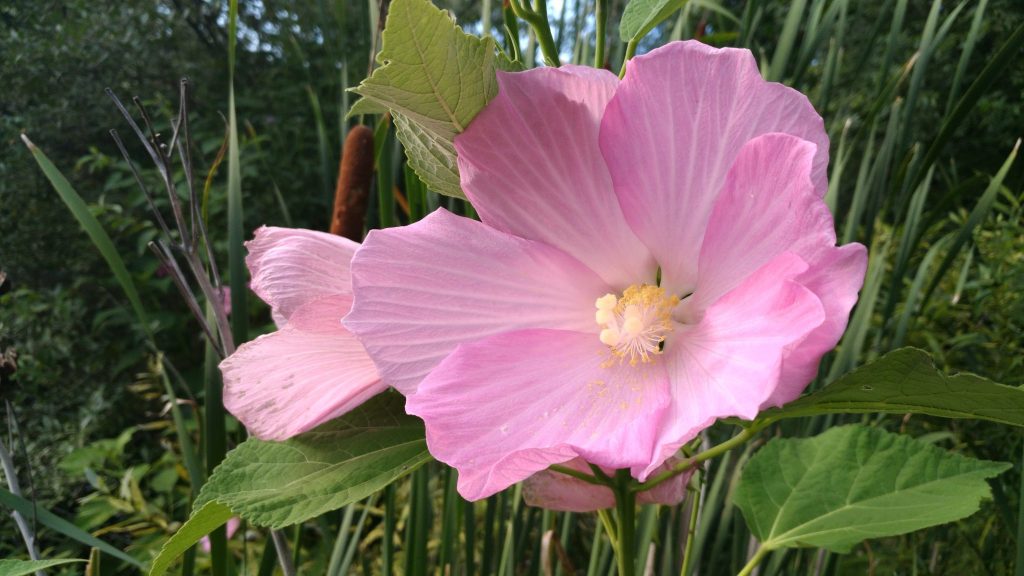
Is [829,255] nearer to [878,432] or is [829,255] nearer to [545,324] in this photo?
[545,324]

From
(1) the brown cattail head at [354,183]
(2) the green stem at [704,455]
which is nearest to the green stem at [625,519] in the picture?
(2) the green stem at [704,455]

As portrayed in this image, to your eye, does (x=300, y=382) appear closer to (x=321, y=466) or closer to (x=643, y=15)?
(x=321, y=466)

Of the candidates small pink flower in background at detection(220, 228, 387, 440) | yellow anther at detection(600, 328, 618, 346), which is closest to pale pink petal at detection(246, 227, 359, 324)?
small pink flower in background at detection(220, 228, 387, 440)

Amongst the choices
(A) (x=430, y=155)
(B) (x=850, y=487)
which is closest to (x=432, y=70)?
(A) (x=430, y=155)

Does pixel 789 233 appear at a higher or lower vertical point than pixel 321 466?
higher

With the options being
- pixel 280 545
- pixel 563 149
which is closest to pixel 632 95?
pixel 563 149

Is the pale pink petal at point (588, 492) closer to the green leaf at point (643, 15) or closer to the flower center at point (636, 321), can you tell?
the flower center at point (636, 321)
